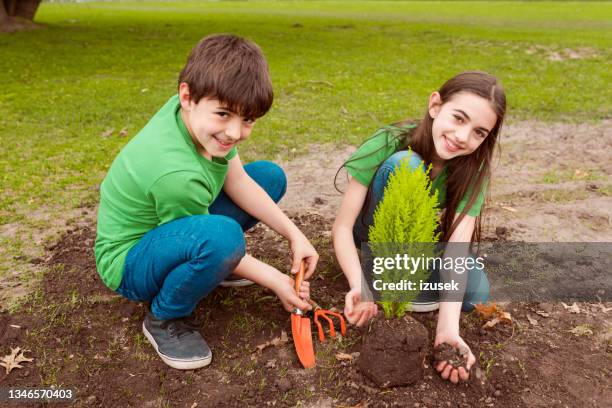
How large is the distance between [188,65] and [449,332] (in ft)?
6.09

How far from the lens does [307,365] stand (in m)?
2.76

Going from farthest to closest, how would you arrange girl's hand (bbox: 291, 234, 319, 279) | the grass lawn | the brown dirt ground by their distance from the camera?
1. the grass lawn
2. girl's hand (bbox: 291, 234, 319, 279)
3. the brown dirt ground

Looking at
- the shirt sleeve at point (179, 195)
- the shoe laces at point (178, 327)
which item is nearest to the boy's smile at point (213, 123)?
the shirt sleeve at point (179, 195)

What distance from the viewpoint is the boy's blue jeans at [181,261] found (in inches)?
100

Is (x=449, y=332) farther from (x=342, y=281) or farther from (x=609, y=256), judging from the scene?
(x=609, y=256)

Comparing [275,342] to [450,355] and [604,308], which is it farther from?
[604,308]

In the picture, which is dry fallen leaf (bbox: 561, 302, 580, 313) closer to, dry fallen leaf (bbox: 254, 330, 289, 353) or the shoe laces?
dry fallen leaf (bbox: 254, 330, 289, 353)

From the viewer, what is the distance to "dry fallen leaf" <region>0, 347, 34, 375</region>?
272cm

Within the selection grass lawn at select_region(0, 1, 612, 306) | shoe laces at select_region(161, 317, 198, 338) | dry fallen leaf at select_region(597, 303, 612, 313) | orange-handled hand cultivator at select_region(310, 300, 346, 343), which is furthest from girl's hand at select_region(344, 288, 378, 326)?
grass lawn at select_region(0, 1, 612, 306)

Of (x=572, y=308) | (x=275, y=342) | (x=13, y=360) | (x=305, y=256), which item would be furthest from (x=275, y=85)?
(x=13, y=360)

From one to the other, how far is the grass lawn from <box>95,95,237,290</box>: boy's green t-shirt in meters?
1.25

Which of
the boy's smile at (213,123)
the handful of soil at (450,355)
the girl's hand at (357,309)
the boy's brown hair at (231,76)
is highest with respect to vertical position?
the boy's brown hair at (231,76)

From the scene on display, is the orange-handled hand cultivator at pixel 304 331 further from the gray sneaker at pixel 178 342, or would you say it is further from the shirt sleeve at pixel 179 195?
the shirt sleeve at pixel 179 195

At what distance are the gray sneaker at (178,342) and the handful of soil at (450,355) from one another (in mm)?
1153
